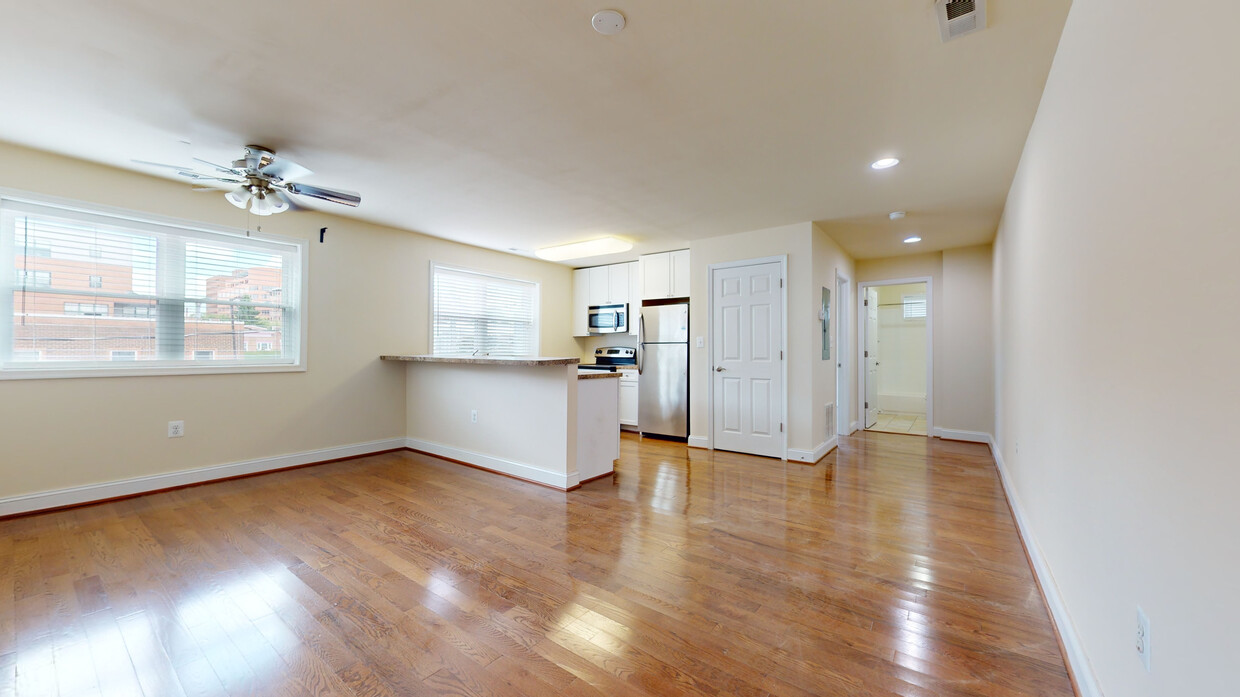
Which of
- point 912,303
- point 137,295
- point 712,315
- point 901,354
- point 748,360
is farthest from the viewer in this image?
point 901,354

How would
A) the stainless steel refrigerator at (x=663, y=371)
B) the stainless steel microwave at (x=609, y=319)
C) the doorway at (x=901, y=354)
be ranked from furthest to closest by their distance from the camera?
the doorway at (x=901, y=354)
the stainless steel microwave at (x=609, y=319)
the stainless steel refrigerator at (x=663, y=371)

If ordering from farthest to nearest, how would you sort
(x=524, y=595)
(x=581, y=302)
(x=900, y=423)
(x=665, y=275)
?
(x=900, y=423), (x=581, y=302), (x=665, y=275), (x=524, y=595)

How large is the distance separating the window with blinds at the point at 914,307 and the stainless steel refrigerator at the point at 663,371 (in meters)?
4.93

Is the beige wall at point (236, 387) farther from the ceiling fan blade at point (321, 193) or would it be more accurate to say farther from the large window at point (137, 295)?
the ceiling fan blade at point (321, 193)

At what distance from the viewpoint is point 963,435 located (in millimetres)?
5617

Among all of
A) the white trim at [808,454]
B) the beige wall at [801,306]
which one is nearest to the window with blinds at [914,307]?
the beige wall at [801,306]

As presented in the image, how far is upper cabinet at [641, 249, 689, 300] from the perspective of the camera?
5.79 metres

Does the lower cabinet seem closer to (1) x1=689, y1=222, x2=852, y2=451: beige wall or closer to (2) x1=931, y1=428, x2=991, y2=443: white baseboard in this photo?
(1) x1=689, y1=222, x2=852, y2=451: beige wall

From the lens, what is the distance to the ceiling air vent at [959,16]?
5.51 feet

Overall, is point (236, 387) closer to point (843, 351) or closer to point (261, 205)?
point (261, 205)

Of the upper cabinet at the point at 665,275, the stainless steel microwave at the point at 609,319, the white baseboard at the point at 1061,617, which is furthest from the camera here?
the stainless steel microwave at the point at 609,319

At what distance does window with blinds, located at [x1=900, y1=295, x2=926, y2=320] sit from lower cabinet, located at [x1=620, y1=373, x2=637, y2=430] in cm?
533

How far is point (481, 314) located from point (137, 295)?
306cm

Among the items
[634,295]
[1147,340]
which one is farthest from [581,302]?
[1147,340]
